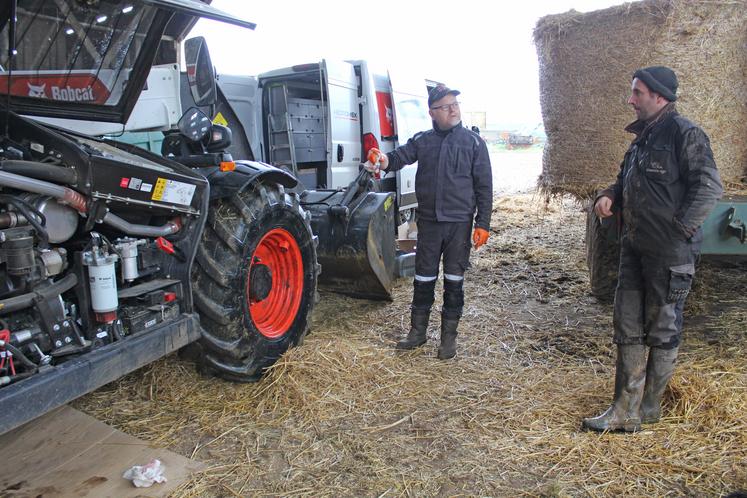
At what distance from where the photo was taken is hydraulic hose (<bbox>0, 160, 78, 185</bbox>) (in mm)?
2199

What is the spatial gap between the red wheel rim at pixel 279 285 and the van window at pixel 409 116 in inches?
114

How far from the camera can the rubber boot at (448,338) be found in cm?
410

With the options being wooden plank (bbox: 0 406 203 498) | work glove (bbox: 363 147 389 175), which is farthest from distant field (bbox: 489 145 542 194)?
wooden plank (bbox: 0 406 203 498)

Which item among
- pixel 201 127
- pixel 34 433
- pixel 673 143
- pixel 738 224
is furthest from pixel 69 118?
pixel 738 224

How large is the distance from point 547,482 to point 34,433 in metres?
2.41

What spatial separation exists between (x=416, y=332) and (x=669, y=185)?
2028 mm

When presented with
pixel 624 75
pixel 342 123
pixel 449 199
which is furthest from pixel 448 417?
pixel 342 123

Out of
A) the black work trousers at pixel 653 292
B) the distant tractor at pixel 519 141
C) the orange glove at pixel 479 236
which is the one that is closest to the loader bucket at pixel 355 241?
the orange glove at pixel 479 236

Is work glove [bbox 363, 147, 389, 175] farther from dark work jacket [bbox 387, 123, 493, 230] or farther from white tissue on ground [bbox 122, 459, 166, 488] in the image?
white tissue on ground [bbox 122, 459, 166, 488]

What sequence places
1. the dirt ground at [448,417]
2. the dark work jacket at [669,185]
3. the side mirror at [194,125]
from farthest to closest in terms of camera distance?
the side mirror at [194,125] < the dark work jacket at [669,185] < the dirt ground at [448,417]

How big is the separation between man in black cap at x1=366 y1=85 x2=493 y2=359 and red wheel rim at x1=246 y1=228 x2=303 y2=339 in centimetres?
87

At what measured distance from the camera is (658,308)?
2.92 m

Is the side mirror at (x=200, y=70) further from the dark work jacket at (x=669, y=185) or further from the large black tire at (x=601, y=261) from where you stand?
the large black tire at (x=601, y=261)

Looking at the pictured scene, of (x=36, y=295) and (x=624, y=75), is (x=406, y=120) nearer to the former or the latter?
(x=624, y=75)
